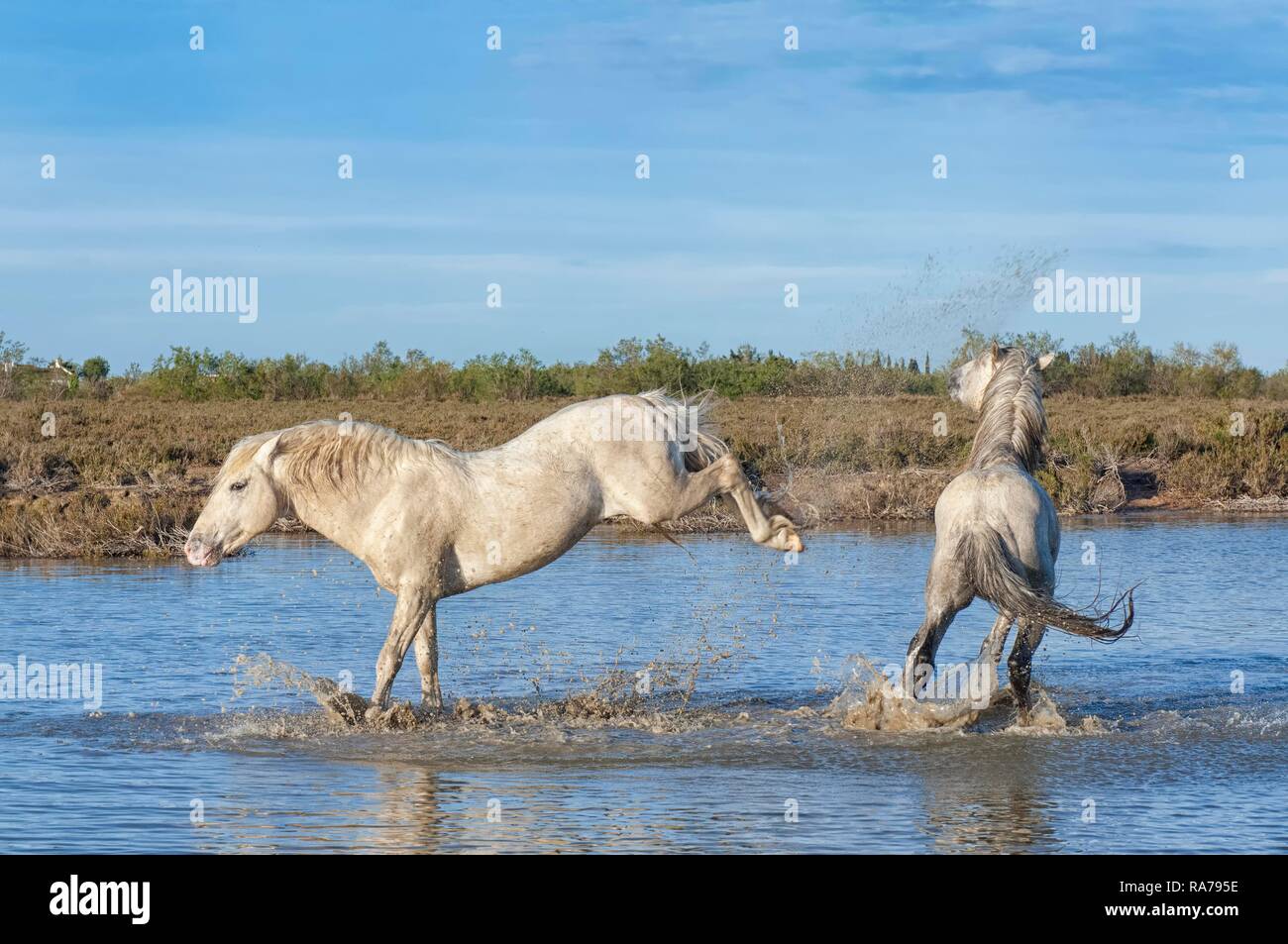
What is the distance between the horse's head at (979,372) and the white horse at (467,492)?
201 centimetres

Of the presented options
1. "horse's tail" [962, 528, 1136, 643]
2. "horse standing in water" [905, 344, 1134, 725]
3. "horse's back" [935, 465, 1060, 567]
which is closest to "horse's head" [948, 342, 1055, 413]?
"horse standing in water" [905, 344, 1134, 725]

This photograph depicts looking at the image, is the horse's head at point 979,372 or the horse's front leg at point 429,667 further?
the horse's head at point 979,372

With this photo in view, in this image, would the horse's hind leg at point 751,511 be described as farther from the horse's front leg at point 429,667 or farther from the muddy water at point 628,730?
the horse's front leg at point 429,667

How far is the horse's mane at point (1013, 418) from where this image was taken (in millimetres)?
9445

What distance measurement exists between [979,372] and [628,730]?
315 centimetres

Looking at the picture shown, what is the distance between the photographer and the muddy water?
7.02 metres

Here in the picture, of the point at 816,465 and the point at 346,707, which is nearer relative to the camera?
the point at 346,707

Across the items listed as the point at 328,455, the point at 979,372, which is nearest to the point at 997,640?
the point at 979,372

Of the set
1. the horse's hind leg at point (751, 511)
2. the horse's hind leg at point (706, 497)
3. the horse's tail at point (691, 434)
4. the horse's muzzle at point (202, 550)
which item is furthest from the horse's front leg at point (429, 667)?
the horse's hind leg at point (751, 511)

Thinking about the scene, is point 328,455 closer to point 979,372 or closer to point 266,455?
point 266,455

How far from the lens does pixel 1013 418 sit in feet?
31.2

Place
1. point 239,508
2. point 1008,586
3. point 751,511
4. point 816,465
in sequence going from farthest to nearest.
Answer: point 816,465, point 239,508, point 1008,586, point 751,511

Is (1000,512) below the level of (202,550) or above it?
above
